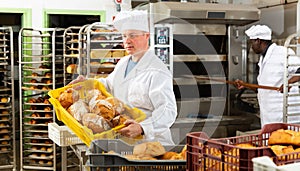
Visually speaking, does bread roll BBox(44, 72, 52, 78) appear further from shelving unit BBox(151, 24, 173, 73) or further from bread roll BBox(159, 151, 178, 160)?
bread roll BBox(159, 151, 178, 160)

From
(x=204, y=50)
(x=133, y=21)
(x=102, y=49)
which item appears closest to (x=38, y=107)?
(x=102, y=49)

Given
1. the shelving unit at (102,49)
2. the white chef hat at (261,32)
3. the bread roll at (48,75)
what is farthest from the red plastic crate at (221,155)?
the bread roll at (48,75)

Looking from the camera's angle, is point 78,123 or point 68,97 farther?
point 68,97

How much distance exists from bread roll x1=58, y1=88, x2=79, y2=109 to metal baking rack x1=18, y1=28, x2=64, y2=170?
2.77m

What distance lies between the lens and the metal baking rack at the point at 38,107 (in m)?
4.93

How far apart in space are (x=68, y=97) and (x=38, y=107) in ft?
10.2

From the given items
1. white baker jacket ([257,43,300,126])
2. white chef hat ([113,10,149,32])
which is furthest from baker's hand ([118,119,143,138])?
white baker jacket ([257,43,300,126])

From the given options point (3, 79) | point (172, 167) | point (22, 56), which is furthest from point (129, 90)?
point (3, 79)

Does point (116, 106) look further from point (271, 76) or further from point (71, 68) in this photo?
point (71, 68)

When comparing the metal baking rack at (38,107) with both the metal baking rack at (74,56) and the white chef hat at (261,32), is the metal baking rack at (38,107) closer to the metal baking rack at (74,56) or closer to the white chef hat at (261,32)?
the metal baking rack at (74,56)

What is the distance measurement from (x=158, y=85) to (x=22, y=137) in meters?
3.14

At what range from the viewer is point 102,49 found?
4512 mm

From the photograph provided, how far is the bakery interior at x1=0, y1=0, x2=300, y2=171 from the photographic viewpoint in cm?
445

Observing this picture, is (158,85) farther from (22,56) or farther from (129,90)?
(22,56)
